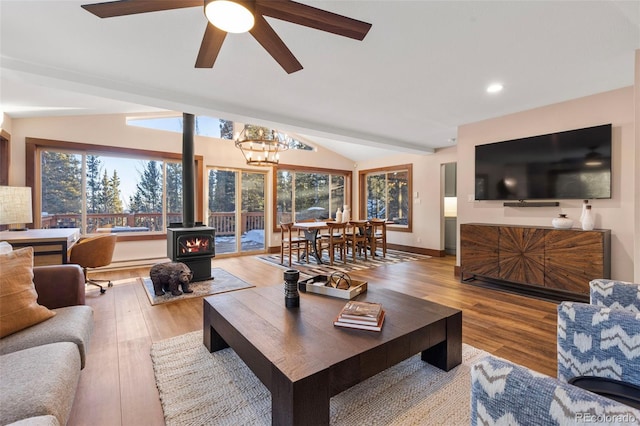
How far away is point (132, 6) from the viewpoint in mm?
1533

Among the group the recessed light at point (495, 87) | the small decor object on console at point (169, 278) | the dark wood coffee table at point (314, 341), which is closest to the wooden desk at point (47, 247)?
the small decor object on console at point (169, 278)

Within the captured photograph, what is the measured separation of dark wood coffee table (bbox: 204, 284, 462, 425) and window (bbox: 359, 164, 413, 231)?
511 cm

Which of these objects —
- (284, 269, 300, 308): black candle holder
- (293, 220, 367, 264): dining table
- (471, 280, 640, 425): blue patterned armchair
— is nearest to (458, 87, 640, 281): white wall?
(471, 280, 640, 425): blue patterned armchair

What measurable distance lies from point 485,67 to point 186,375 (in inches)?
Result: 140

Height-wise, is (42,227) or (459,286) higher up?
(42,227)

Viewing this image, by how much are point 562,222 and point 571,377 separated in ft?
9.01

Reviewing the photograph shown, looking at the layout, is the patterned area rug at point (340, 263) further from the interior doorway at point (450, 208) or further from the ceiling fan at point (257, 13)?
the ceiling fan at point (257, 13)

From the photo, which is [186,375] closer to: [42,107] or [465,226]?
[465,226]

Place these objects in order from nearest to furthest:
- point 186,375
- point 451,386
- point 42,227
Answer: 1. point 451,386
2. point 186,375
3. point 42,227

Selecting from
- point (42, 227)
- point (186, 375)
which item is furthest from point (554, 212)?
point (42, 227)

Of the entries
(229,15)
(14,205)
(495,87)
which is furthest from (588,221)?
(14,205)

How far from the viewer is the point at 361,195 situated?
26.6ft

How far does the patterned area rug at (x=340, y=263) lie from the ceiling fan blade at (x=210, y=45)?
3.37m

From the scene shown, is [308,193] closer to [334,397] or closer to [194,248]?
[194,248]
